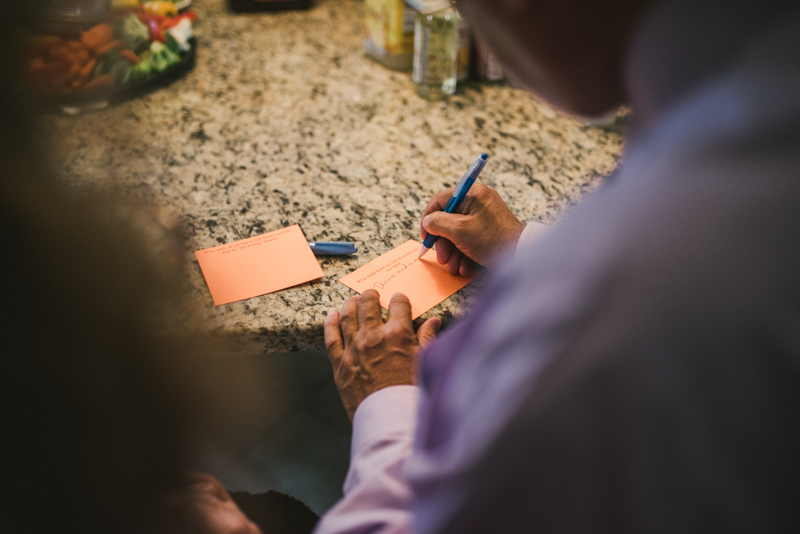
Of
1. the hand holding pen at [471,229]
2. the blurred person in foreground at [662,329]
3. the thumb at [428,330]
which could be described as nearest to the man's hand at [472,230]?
the hand holding pen at [471,229]

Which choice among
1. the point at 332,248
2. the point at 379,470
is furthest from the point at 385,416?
the point at 332,248

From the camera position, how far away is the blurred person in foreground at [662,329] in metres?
0.27

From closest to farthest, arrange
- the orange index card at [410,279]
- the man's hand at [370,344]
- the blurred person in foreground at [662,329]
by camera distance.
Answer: the blurred person in foreground at [662,329], the man's hand at [370,344], the orange index card at [410,279]

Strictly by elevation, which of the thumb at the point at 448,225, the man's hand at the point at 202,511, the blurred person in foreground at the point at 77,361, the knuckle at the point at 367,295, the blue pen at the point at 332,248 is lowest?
the man's hand at the point at 202,511

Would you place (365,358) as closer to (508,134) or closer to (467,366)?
(467,366)

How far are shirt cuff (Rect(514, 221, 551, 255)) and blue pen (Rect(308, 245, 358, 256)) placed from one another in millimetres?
254

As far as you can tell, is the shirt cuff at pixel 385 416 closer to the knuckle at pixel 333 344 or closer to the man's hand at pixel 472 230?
the knuckle at pixel 333 344

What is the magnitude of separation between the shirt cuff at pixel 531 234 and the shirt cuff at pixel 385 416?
0.29 m

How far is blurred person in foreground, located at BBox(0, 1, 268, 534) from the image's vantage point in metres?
0.36

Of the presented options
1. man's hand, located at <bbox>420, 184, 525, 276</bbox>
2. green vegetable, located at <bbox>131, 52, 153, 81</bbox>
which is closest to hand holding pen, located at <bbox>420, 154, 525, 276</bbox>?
man's hand, located at <bbox>420, 184, 525, 276</bbox>

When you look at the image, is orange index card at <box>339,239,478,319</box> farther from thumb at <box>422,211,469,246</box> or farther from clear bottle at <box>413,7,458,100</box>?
clear bottle at <box>413,7,458,100</box>

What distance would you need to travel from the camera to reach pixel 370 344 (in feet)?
2.11

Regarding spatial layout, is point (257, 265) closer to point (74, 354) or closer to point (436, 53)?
point (74, 354)

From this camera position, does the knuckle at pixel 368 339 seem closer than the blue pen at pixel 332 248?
Yes
